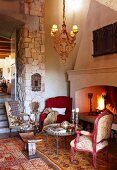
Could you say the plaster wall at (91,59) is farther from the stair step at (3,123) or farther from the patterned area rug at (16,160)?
the patterned area rug at (16,160)

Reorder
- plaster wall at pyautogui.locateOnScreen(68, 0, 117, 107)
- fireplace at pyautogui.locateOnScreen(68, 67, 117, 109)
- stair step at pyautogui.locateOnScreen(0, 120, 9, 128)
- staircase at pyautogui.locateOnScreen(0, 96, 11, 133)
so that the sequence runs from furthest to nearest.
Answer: stair step at pyautogui.locateOnScreen(0, 120, 9, 128), staircase at pyautogui.locateOnScreen(0, 96, 11, 133), fireplace at pyautogui.locateOnScreen(68, 67, 117, 109), plaster wall at pyautogui.locateOnScreen(68, 0, 117, 107)

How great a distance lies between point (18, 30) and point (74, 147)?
4.93 metres

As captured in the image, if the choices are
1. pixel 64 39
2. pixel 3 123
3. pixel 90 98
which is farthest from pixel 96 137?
pixel 3 123

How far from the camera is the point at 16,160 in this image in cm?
435

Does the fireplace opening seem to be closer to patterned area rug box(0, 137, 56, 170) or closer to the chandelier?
the chandelier

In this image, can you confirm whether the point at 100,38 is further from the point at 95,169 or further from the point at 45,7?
the point at 95,169

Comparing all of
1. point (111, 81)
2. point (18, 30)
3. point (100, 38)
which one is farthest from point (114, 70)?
point (18, 30)

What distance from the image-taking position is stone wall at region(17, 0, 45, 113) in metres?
6.99

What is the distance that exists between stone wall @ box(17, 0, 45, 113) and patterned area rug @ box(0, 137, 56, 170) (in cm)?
198

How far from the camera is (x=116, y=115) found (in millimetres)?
5926

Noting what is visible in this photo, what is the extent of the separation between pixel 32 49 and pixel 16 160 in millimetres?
3676

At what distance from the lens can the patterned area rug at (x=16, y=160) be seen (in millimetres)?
4002

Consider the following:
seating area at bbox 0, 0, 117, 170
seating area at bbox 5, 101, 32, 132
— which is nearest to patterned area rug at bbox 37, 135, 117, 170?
seating area at bbox 0, 0, 117, 170

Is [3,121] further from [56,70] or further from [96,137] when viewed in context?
[96,137]
